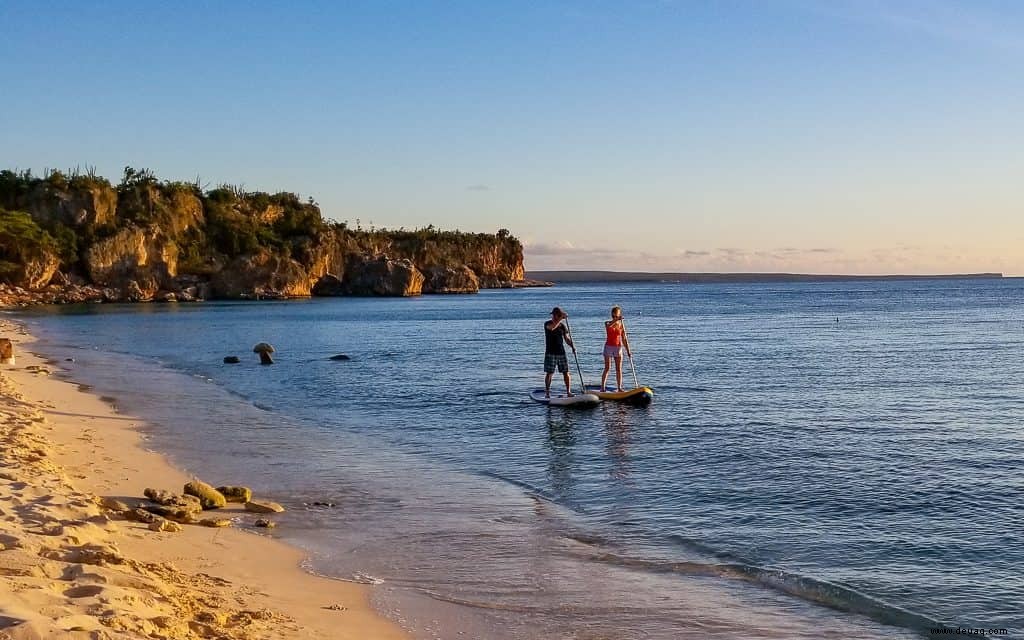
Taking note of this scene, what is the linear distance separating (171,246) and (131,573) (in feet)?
381

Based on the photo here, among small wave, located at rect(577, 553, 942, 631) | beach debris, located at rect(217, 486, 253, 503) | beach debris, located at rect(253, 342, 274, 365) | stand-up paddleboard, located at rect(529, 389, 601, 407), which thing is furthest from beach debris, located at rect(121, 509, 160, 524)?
beach debris, located at rect(253, 342, 274, 365)

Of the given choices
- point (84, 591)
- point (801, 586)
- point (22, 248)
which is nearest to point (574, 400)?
point (801, 586)

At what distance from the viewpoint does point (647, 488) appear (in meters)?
12.9

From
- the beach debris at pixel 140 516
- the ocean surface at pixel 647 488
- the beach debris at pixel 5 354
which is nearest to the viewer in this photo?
the ocean surface at pixel 647 488

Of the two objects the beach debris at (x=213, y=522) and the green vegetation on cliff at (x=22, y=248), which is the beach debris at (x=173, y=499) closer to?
the beach debris at (x=213, y=522)

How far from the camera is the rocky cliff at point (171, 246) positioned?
10031 cm

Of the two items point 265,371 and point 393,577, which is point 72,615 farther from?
point 265,371

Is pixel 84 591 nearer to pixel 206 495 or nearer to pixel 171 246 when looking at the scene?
pixel 206 495

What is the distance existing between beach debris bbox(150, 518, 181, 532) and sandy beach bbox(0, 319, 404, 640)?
92 millimetres

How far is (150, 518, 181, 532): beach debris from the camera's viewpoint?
952 cm

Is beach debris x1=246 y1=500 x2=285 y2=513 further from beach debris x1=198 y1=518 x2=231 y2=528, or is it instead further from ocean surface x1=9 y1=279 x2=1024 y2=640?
beach debris x1=198 y1=518 x2=231 y2=528

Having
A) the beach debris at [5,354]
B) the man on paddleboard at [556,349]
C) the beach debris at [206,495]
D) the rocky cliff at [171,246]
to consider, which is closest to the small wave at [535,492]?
the beach debris at [206,495]

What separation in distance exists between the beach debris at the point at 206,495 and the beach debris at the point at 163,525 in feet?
4.16

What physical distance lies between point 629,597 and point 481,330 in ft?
169
